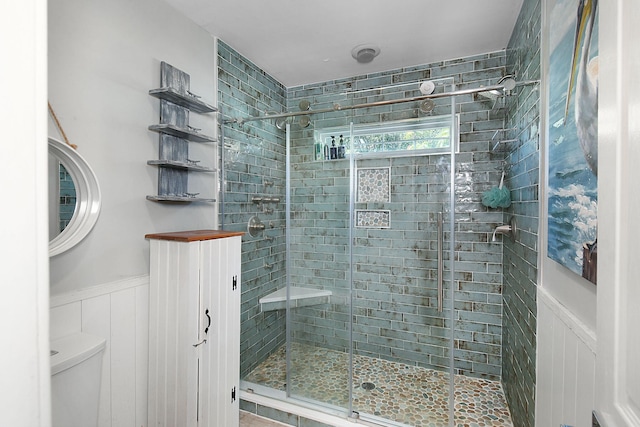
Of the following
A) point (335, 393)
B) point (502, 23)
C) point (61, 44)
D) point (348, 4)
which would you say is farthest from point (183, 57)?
point (335, 393)

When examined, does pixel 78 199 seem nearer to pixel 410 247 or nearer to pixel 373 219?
pixel 373 219

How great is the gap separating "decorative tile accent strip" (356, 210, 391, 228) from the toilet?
67.2 inches

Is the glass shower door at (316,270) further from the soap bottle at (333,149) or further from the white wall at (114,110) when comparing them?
the white wall at (114,110)

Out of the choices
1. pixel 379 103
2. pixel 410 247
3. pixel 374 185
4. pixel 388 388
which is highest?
pixel 379 103

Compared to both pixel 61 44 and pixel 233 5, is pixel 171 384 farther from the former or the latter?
pixel 233 5

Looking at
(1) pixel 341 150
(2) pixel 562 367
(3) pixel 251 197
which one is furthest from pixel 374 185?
(2) pixel 562 367

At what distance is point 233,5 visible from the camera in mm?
1840

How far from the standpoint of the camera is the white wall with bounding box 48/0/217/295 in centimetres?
131

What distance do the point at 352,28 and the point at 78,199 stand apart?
6.62 ft

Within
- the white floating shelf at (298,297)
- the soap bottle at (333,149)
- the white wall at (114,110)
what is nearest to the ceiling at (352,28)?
the white wall at (114,110)

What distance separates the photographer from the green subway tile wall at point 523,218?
1.48 meters

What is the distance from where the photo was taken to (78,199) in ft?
4.48

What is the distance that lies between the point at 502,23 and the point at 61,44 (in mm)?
2619
